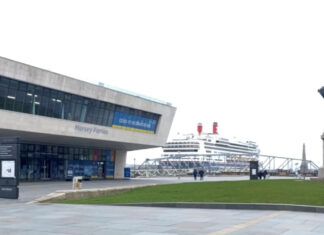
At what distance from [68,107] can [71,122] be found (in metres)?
1.39

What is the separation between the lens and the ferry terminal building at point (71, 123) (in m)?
37.4

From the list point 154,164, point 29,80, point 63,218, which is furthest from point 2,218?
point 154,164

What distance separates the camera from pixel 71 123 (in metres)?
42.7

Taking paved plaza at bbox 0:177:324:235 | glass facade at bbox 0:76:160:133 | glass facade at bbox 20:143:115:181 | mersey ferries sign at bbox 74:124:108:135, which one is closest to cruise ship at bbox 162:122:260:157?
glass facade at bbox 20:143:115:181

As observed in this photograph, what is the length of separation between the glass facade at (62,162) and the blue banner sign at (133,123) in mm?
6253

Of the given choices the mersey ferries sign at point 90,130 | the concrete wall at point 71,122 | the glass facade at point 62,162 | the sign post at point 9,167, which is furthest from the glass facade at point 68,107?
the sign post at point 9,167

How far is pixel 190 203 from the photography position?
59.5 ft

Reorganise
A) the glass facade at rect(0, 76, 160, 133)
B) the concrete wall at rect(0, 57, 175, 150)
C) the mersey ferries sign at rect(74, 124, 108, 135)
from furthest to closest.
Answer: the mersey ferries sign at rect(74, 124, 108, 135) < the glass facade at rect(0, 76, 160, 133) < the concrete wall at rect(0, 57, 175, 150)

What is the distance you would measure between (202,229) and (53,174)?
3964cm

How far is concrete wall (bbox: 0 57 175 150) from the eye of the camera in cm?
3669

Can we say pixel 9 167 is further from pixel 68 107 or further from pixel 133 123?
pixel 133 123

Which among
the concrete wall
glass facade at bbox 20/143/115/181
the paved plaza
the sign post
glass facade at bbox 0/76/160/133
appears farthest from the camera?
glass facade at bbox 20/143/115/181

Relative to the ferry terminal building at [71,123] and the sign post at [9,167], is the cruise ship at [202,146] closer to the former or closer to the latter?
the ferry terminal building at [71,123]

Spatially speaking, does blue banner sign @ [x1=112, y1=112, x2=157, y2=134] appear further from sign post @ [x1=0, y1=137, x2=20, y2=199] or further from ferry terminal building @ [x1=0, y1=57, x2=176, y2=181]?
sign post @ [x1=0, y1=137, x2=20, y2=199]
